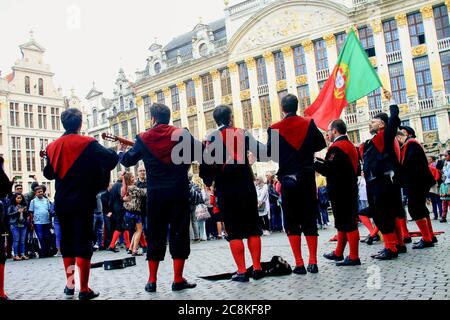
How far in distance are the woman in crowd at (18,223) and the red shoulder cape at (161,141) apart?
24.4ft

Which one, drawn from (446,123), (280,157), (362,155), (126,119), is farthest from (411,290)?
(126,119)

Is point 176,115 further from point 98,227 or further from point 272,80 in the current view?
point 98,227

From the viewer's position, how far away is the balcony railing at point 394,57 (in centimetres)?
2639

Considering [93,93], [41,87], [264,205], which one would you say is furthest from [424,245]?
[93,93]

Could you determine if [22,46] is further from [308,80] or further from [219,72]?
[308,80]

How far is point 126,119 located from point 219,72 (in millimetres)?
12240

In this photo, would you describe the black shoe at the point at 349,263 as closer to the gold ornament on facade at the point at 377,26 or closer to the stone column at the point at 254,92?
the gold ornament on facade at the point at 377,26

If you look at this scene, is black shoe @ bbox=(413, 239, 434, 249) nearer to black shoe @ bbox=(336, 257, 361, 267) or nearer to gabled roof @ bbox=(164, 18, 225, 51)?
black shoe @ bbox=(336, 257, 361, 267)

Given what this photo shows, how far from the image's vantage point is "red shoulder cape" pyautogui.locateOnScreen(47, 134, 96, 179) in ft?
14.1

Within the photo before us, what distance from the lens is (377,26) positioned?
2681 cm

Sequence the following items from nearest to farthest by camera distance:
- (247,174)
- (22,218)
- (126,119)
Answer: (247,174) < (22,218) < (126,119)

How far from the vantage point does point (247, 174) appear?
4789mm

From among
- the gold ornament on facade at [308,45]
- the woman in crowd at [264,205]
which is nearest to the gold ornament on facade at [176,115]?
the gold ornament on facade at [308,45]

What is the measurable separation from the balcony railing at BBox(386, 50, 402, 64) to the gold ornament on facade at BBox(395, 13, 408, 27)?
1607 millimetres
